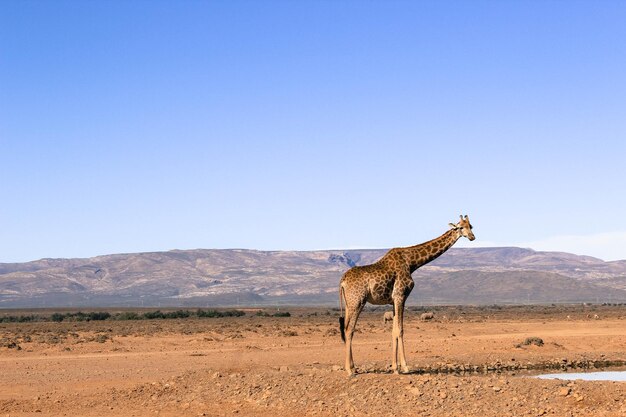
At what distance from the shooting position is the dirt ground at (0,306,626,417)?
1978cm

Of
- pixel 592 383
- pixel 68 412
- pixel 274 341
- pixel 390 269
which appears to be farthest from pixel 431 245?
pixel 274 341

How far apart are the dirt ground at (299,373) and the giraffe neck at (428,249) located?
288cm

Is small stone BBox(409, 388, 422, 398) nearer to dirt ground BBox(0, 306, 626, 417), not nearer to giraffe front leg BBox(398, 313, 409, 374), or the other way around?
dirt ground BBox(0, 306, 626, 417)

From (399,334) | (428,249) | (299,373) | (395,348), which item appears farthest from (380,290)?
(299,373)

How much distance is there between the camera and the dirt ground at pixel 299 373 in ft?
64.9

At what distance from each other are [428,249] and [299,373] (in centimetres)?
464

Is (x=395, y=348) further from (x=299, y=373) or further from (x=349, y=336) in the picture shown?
(x=299, y=373)

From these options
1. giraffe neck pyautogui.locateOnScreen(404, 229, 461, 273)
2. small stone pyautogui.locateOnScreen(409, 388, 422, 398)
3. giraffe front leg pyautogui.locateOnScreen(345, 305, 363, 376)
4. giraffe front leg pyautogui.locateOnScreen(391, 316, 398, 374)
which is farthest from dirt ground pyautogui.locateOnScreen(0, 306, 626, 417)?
giraffe neck pyautogui.locateOnScreen(404, 229, 461, 273)

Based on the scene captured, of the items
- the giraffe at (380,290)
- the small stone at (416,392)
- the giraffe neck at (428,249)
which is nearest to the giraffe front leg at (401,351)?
the giraffe at (380,290)

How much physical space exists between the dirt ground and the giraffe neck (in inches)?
113

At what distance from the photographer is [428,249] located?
24172mm

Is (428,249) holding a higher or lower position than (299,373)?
higher

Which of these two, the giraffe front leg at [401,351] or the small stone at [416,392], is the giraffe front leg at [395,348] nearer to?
the giraffe front leg at [401,351]

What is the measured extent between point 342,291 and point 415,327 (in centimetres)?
2848
